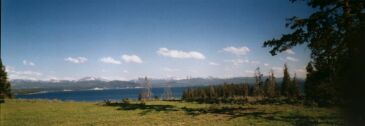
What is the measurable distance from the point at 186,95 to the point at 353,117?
5188 inches

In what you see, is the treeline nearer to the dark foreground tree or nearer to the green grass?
the green grass

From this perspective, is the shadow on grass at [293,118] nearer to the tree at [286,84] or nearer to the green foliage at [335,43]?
the green foliage at [335,43]

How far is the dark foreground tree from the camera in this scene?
14789 mm

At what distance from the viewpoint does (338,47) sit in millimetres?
18328

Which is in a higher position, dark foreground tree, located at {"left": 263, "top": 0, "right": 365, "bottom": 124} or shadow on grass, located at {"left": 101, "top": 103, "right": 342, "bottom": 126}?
dark foreground tree, located at {"left": 263, "top": 0, "right": 365, "bottom": 124}

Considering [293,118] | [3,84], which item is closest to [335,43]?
[293,118]

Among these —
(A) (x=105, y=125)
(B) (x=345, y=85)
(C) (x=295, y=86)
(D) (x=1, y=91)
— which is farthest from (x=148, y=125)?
(C) (x=295, y=86)

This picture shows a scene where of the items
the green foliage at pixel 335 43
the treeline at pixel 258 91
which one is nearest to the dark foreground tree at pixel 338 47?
the green foliage at pixel 335 43

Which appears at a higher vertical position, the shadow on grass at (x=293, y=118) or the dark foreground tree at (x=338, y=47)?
the dark foreground tree at (x=338, y=47)

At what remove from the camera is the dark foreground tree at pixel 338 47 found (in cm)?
1479

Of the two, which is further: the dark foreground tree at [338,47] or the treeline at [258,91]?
the treeline at [258,91]

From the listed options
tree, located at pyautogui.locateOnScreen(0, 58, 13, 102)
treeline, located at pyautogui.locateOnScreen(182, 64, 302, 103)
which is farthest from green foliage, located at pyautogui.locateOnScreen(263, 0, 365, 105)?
tree, located at pyautogui.locateOnScreen(0, 58, 13, 102)

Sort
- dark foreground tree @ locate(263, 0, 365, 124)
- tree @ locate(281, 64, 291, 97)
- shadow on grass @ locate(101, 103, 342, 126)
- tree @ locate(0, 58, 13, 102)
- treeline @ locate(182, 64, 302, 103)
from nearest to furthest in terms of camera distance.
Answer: dark foreground tree @ locate(263, 0, 365, 124) → shadow on grass @ locate(101, 103, 342, 126) → tree @ locate(0, 58, 13, 102) → treeline @ locate(182, 64, 302, 103) → tree @ locate(281, 64, 291, 97)

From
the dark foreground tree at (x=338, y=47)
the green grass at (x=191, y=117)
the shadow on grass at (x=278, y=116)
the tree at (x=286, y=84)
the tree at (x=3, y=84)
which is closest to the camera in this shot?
the dark foreground tree at (x=338, y=47)
